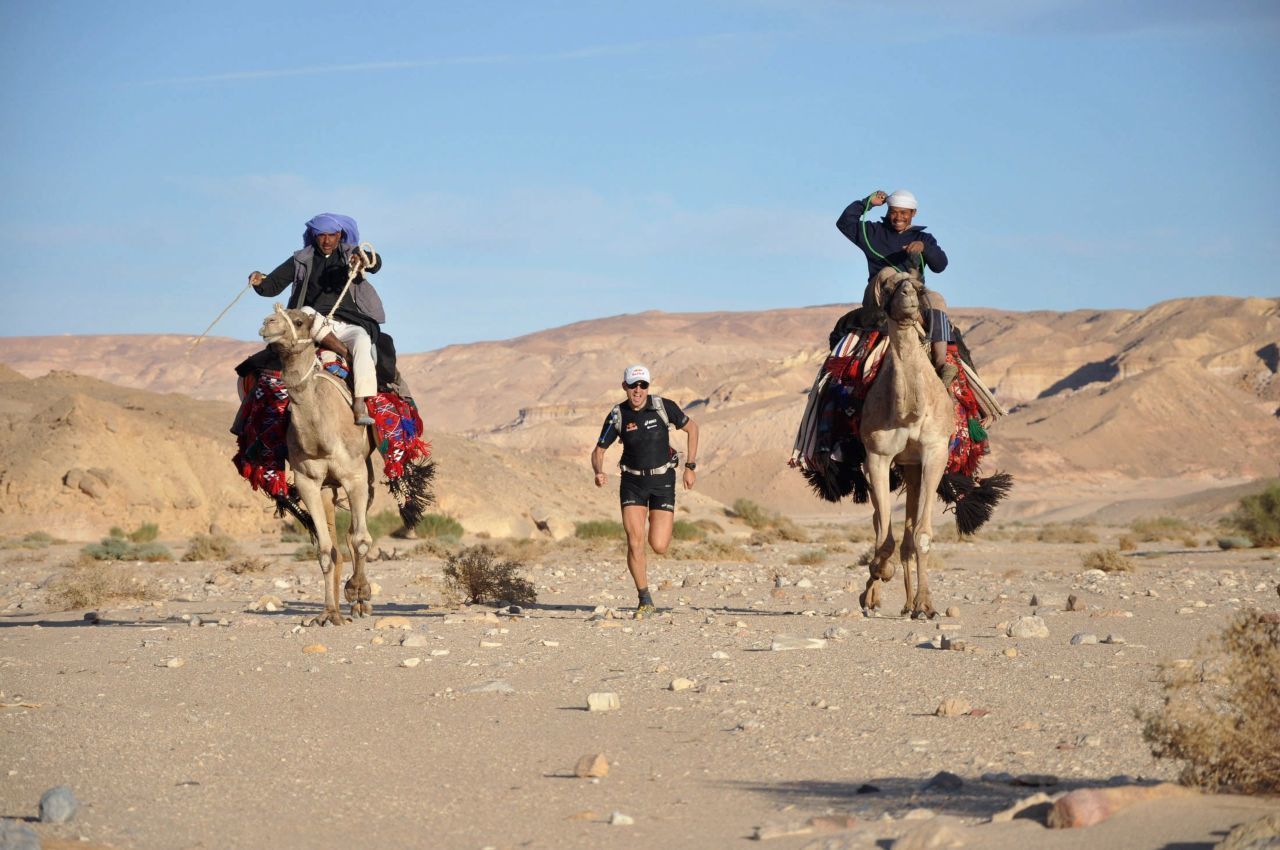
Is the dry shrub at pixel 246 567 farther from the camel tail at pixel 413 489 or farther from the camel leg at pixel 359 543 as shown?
the camel leg at pixel 359 543

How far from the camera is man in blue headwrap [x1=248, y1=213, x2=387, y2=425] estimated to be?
12.6 metres

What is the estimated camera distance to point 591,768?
649 cm

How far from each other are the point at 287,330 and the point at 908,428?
4795 mm

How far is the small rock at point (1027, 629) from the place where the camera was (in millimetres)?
11062

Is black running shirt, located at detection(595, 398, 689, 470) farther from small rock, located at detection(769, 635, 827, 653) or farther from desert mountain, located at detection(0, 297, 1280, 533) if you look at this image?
desert mountain, located at detection(0, 297, 1280, 533)

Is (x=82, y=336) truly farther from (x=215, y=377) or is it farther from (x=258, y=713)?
(x=258, y=713)

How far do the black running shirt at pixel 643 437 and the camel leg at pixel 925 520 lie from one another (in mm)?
2081

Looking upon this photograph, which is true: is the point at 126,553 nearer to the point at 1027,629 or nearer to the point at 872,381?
the point at 872,381

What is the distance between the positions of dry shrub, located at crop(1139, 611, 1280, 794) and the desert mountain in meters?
32.6

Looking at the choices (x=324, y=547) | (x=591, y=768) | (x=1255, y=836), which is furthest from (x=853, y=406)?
(x=1255, y=836)

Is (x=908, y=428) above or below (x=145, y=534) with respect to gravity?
below

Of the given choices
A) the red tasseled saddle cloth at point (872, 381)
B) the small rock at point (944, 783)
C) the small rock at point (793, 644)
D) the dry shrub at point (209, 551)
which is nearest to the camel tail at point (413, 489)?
the red tasseled saddle cloth at point (872, 381)

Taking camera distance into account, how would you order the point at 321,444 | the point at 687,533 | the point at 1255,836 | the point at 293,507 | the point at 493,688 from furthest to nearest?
1. the point at 687,533
2. the point at 293,507
3. the point at 321,444
4. the point at 493,688
5. the point at 1255,836

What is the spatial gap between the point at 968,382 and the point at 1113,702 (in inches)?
238
